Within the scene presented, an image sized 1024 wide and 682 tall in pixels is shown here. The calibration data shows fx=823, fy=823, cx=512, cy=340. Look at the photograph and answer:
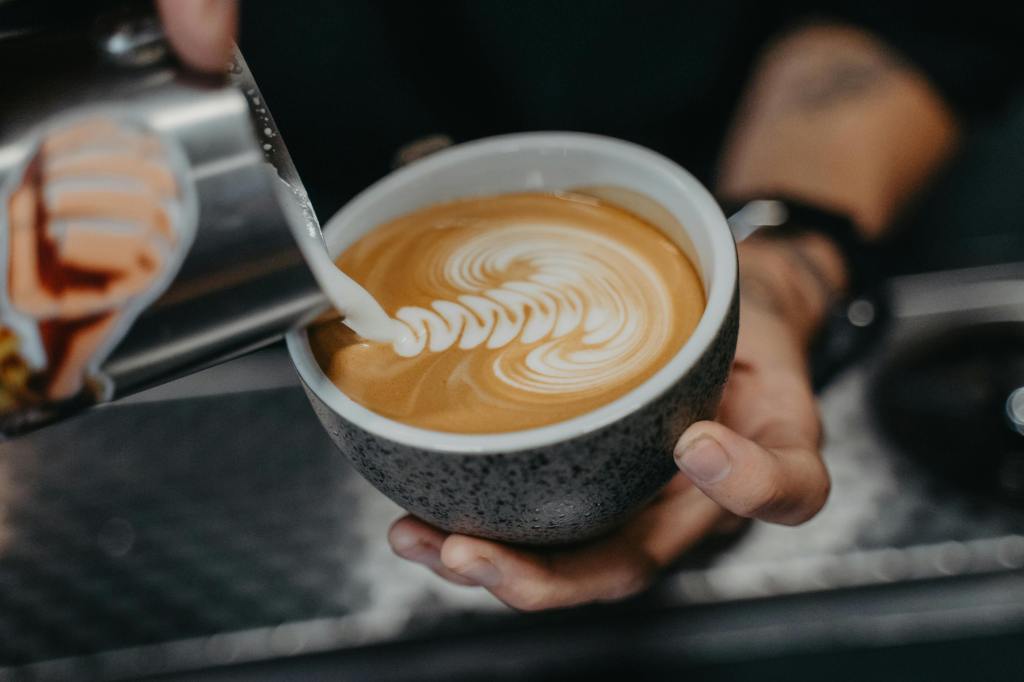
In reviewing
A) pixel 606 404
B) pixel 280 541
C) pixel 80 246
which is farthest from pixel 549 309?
pixel 280 541

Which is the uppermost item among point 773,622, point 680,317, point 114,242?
point 114,242

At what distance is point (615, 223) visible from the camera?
77 cm

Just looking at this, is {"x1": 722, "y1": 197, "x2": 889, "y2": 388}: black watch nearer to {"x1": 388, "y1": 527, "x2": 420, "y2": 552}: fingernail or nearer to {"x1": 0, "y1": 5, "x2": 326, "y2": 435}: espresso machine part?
{"x1": 388, "y1": 527, "x2": 420, "y2": 552}: fingernail

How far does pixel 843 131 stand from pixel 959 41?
0.64 ft

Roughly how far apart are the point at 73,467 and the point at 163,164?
767 millimetres

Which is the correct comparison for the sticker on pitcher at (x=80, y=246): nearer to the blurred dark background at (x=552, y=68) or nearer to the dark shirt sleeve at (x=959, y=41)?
the blurred dark background at (x=552, y=68)

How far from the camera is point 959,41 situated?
3.97ft

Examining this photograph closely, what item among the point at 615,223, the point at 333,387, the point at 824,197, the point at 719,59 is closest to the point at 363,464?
the point at 333,387

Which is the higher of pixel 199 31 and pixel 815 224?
pixel 199 31

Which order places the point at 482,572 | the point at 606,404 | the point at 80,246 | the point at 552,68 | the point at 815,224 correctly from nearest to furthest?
the point at 80,246, the point at 606,404, the point at 482,572, the point at 815,224, the point at 552,68

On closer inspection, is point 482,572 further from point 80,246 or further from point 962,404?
point 962,404

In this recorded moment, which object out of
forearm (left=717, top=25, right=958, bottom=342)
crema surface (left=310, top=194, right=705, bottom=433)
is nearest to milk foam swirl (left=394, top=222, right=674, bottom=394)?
crema surface (left=310, top=194, right=705, bottom=433)

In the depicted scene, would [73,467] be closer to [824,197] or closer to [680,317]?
[680,317]

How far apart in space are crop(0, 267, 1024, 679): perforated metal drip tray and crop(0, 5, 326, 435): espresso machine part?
0.51 m
